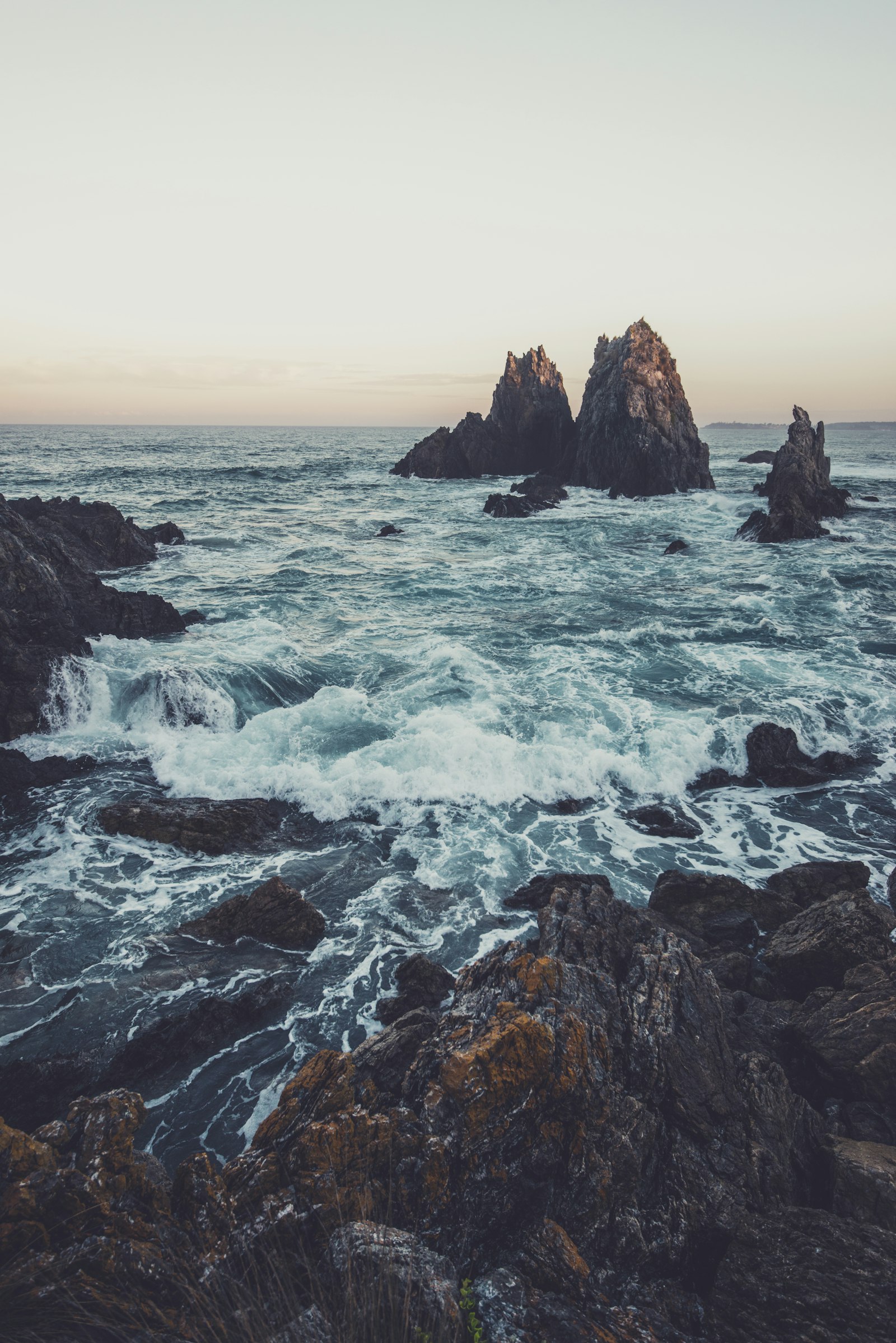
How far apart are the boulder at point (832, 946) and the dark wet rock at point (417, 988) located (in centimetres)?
464

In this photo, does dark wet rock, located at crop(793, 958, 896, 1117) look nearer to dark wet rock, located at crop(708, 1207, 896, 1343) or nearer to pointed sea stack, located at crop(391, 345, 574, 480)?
dark wet rock, located at crop(708, 1207, 896, 1343)

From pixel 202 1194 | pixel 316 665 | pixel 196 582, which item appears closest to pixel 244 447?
pixel 196 582

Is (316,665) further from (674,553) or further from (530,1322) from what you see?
(674,553)

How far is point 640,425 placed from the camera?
208 ft

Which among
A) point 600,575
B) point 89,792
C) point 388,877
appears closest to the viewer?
point 388,877

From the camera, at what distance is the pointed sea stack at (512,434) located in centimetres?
7444

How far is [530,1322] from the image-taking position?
12.5 feet

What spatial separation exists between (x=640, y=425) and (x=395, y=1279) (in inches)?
2718

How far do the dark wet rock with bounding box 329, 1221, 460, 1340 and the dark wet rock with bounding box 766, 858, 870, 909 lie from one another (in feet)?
28.1

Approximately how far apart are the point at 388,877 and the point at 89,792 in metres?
7.20

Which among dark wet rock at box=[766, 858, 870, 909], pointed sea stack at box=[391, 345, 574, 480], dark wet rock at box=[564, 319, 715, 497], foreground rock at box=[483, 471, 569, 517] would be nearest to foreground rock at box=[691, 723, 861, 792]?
dark wet rock at box=[766, 858, 870, 909]

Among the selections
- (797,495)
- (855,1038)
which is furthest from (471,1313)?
(797,495)

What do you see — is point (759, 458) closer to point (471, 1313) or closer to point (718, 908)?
point (718, 908)

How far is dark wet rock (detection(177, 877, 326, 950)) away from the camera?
1008cm
